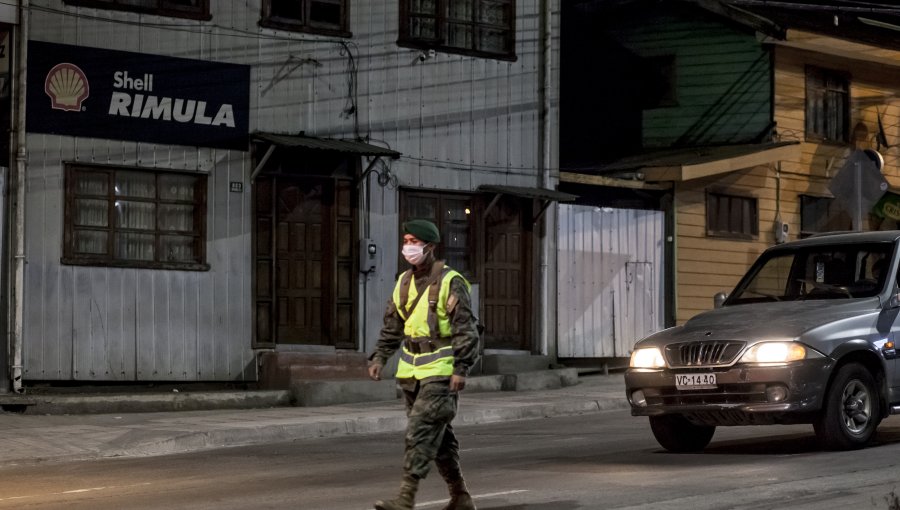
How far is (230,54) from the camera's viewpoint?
19344mm

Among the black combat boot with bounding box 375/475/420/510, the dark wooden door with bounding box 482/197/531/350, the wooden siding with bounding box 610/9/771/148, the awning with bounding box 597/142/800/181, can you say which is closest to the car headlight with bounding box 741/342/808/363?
the black combat boot with bounding box 375/475/420/510

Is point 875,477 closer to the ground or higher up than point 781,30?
closer to the ground

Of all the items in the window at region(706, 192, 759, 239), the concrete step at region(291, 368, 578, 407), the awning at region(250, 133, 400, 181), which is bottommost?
the concrete step at region(291, 368, 578, 407)

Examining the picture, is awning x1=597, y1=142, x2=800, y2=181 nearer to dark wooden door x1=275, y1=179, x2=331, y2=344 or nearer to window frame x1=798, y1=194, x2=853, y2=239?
window frame x1=798, y1=194, x2=853, y2=239

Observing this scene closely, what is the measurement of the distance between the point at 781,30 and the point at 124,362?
1303 cm

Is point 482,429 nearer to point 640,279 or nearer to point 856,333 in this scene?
point 856,333

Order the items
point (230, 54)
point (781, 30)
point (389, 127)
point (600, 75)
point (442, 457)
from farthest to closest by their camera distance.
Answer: point (600, 75), point (781, 30), point (389, 127), point (230, 54), point (442, 457)

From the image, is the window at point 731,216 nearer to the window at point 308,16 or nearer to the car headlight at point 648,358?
the window at point 308,16

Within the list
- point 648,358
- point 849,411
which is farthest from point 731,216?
point 849,411

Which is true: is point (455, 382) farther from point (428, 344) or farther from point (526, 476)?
point (526, 476)

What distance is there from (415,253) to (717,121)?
18668 millimetres

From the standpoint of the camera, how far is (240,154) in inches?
765

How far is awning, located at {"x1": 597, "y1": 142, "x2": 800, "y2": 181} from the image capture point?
922 inches

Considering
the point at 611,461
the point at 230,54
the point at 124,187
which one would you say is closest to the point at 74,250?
the point at 124,187
